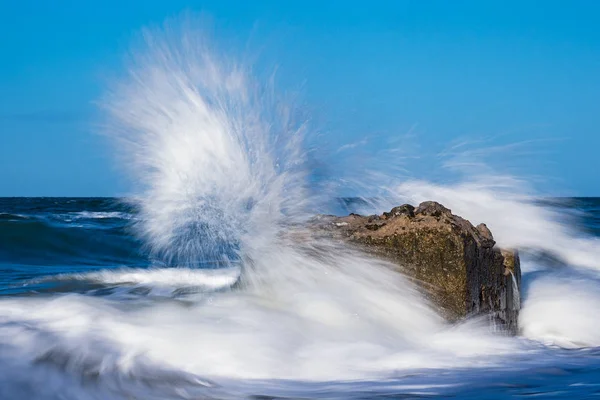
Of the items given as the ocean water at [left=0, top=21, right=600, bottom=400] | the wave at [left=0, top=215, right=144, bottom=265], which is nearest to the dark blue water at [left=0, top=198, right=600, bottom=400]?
the ocean water at [left=0, top=21, right=600, bottom=400]

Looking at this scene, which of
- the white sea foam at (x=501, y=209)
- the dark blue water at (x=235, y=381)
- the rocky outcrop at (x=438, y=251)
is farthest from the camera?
A: the white sea foam at (x=501, y=209)

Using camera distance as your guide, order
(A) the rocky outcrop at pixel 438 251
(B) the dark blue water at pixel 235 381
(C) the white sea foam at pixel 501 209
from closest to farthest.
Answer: (B) the dark blue water at pixel 235 381, (A) the rocky outcrop at pixel 438 251, (C) the white sea foam at pixel 501 209

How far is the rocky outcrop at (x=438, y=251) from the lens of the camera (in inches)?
138

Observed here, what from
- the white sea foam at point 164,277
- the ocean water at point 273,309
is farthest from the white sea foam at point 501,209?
the white sea foam at point 164,277

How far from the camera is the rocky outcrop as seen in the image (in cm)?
351

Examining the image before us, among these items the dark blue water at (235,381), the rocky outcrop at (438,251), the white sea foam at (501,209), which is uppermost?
the white sea foam at (501,209)

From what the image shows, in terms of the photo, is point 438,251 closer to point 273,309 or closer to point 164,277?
point 273,309

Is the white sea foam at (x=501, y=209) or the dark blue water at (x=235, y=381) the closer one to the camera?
the dark blue water at (x=235, y=381)

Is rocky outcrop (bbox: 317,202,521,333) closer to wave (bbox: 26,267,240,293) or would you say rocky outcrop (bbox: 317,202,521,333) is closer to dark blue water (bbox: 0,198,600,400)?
dark blue water (bbox: 0,198,600,400)

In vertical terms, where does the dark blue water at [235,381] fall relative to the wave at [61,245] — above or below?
below

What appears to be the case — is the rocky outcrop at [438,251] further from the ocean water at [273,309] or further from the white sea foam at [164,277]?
the white sea foam at [164,277]

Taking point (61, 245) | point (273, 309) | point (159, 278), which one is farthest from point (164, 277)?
point (61, 245)

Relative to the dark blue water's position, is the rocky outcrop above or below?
above

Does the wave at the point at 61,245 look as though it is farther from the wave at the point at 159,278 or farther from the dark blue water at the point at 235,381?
the dark blue water at the point at 235,381
